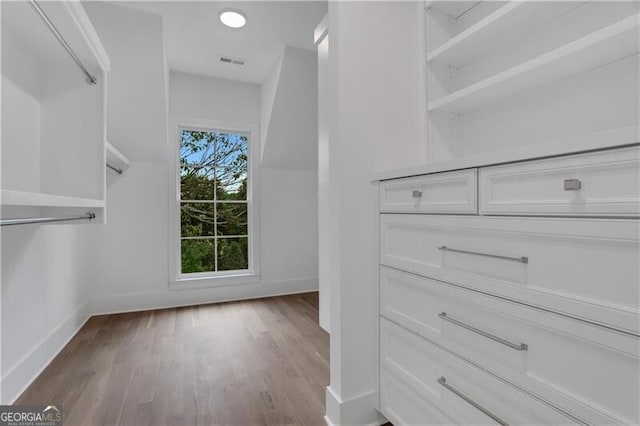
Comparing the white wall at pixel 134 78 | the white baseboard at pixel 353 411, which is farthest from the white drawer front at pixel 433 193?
the white wall at pixel 134 78

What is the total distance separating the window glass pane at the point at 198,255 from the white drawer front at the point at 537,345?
106 inches

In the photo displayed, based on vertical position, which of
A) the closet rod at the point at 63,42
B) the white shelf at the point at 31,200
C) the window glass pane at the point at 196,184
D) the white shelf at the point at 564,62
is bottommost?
the white shelf at the point at 31,200

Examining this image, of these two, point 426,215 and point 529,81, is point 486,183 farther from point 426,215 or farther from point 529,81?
point 529,81

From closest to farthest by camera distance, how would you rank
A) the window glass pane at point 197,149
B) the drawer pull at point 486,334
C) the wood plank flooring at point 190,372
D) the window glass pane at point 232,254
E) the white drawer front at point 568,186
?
the white drawer front at point 568,186
the drawer pull at point 486,334
the wood plank flooring at point 190,372
the window glass pane at point 197,149
the window glass pane at point 232,254

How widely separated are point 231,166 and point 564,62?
3040mm

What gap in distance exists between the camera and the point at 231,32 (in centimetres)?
238

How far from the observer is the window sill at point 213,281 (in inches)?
122

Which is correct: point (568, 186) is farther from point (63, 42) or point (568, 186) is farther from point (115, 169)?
point (115, 169)

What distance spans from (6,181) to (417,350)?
1800mm

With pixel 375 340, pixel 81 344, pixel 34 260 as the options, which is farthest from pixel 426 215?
pixel 81 344

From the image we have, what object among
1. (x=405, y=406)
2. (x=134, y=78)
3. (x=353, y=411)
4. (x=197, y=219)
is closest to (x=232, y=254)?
(x=197, y=219)

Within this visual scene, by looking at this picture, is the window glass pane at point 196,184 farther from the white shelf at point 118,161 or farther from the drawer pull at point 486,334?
the drawer pull at point 486,334

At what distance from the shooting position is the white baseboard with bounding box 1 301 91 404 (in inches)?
59.6

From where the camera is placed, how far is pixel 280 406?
1.48m
